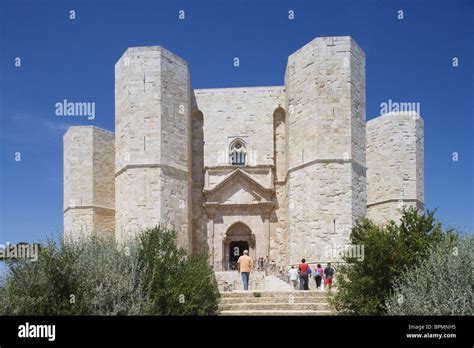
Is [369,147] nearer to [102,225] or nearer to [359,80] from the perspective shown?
[359,80]

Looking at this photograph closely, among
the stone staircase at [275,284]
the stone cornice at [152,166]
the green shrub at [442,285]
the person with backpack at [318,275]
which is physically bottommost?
the stone staircase at [275,284]

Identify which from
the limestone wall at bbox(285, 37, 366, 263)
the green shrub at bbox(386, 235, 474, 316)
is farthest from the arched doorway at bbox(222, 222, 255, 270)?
the green shrub at bbox(386, 235, 474, 316)

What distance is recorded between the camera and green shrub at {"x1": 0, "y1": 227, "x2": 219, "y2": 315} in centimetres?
883

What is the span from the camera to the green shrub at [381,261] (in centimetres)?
1036

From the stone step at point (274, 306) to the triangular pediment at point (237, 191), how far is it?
8.23 m

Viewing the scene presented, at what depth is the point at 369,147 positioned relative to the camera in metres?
22.8

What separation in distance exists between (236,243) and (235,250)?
1.44 ft

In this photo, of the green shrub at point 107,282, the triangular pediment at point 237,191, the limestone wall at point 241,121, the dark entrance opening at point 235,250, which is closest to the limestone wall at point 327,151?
the triangular pediment at point 237,191

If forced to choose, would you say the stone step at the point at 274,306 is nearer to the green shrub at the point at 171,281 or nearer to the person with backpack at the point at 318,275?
the green shrub at the point at 171,281

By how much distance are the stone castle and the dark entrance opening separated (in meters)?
0.04

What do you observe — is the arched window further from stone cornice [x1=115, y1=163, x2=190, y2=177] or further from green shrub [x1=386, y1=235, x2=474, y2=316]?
green shrub [x1=386, y1=235, x2=474, y2=316]

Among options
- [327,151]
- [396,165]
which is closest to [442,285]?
[327,151]
